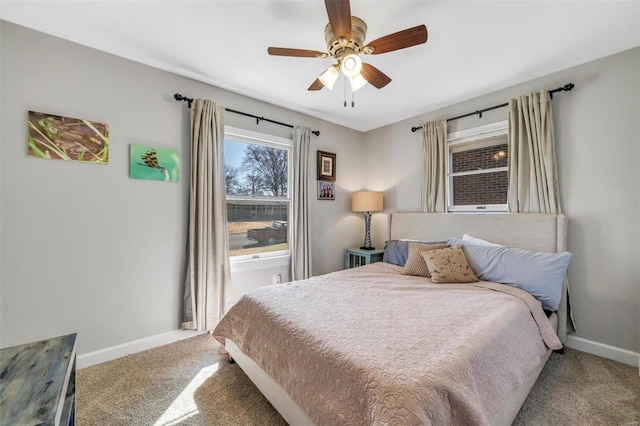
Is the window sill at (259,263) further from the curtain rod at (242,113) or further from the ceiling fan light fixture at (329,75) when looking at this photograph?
the ceiling fan light fixture at (329,75)

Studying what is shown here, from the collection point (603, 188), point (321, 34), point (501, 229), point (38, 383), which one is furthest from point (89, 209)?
→ point (603, 188)

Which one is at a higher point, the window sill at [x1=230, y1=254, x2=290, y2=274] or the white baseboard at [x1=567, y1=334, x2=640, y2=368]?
the window sill at [x1=230, y1=254, x2=290, y2=274]

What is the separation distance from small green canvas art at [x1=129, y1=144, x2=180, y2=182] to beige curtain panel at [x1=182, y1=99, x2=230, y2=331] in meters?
0.17

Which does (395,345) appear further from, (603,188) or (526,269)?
(603,188)

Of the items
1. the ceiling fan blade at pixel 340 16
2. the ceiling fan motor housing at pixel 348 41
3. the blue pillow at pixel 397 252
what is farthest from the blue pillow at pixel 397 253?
the ceiling fan blade at pixel 340 16

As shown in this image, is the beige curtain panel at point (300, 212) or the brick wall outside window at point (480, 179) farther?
the beige curtain panel at point (300, 212)

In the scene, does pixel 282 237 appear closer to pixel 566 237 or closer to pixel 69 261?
pixel 69 261

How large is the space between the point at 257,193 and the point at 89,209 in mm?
1526

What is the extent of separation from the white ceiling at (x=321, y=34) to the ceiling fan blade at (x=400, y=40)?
0.28 metres

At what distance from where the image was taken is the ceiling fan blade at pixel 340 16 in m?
1.29

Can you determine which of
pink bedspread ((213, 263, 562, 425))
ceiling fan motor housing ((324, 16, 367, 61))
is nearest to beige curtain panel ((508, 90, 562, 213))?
pink bedspread ((213, 263, 562, 425))

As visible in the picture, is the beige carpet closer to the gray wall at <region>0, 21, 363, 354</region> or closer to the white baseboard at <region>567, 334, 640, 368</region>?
the white baseboard at <region>567, 334, 640, 368</region>

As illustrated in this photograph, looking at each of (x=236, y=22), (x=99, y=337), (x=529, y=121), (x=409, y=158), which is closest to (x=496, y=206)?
(x=529, y=121)

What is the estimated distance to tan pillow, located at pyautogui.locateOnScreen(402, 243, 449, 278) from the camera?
8.27ft
